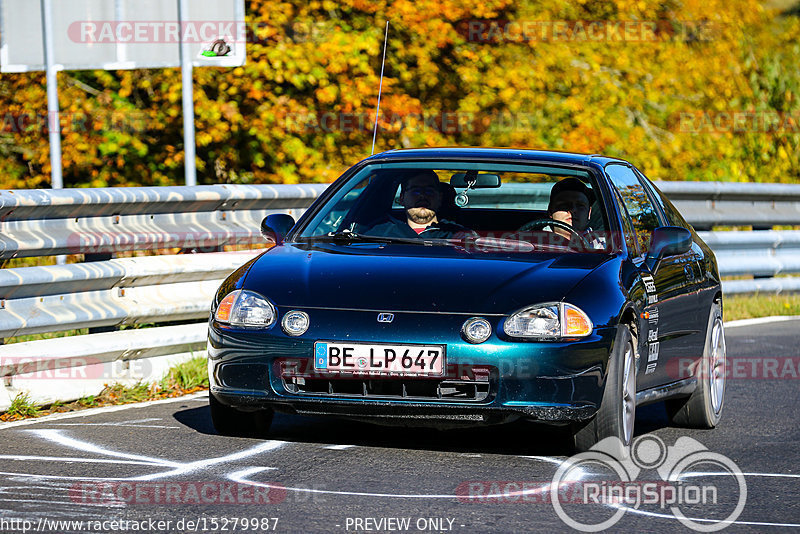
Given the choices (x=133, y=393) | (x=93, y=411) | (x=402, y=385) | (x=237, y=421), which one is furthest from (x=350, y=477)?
(x=133, y=393)

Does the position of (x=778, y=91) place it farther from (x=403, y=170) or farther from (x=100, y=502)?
(x=100, y=502)

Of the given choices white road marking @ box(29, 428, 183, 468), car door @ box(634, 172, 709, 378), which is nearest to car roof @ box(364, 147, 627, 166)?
car door @ box(634, 172, 709, 378)

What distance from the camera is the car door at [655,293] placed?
23.9ft

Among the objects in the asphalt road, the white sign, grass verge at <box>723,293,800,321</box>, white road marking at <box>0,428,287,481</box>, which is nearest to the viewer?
the asphalt road

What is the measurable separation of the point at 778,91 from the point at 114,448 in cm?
2150

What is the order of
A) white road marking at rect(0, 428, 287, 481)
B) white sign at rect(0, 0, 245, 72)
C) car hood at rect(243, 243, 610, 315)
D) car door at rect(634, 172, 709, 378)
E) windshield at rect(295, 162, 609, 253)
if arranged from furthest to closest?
white sign at rect(0, 0, 245, 72), car door at rect(634, 172, 709, 378), windshield at rect(295, 162, 609, 253), car hood at rect(243, 243, 610, 315), white road marking at rect(0, 428, 287, 481)

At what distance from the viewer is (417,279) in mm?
6645

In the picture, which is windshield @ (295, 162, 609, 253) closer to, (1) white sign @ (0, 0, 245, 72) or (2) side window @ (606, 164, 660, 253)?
(2) side window @ (606, 164, 660, 253)

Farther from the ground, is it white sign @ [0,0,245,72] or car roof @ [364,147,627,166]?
white sign @ [0,0,245,72]

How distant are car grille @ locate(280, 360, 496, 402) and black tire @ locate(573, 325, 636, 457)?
55cm

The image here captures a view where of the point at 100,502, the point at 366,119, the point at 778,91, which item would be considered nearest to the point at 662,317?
the point at 100,502

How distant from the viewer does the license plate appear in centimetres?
630

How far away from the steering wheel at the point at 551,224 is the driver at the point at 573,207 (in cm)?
2

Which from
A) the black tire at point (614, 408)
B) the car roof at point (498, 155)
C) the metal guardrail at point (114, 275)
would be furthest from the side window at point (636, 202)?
the metal guardrail at point (114, 275)
